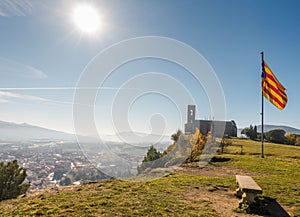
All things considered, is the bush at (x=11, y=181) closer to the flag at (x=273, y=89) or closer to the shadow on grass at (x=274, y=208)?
the shadow on grass at (x=274, y=208)

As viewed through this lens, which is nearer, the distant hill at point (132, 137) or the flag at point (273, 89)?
the distant hill at point (132, 137)

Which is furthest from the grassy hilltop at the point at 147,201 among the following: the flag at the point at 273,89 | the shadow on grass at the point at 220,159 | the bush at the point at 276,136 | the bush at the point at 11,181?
the bush at the point at 276,136

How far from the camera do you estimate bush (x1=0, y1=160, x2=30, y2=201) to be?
8.65 m

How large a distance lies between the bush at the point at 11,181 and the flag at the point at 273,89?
1529 cm

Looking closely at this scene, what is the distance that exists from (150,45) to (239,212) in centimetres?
948

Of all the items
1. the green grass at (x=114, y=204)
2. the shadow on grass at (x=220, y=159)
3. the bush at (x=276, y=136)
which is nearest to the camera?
the green grass at (x=114, y=204)

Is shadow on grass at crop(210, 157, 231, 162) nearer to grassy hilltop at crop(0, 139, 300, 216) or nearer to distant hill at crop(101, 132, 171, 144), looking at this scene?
distant hill at crop(101, 132, 171, 144)

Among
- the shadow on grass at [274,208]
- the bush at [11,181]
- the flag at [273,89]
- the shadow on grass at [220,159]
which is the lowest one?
the bush at [11,181]

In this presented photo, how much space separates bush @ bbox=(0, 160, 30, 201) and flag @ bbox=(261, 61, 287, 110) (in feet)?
50.2

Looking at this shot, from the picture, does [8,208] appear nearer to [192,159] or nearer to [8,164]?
[8,164]

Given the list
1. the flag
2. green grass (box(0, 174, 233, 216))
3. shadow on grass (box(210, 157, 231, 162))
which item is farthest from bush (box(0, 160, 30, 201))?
the flag

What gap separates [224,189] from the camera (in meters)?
7.40

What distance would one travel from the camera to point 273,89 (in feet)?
45.1

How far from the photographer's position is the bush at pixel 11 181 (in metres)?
8.65
